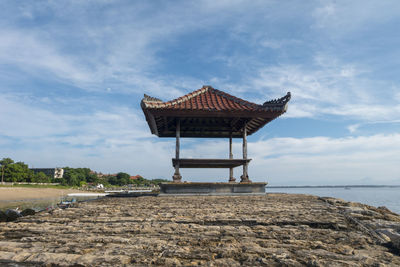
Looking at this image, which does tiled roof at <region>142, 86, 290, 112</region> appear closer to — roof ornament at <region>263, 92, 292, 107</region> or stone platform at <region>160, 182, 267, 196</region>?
roof ornament at <region>263, 92, 292, 107</region>

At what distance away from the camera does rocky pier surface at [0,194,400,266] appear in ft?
8.55

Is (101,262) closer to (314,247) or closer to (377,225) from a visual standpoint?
(314,247)

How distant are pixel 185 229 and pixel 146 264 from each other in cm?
141

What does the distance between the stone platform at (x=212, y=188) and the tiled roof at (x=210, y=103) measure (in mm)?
3284

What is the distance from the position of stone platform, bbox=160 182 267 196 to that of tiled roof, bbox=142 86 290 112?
3284 mm

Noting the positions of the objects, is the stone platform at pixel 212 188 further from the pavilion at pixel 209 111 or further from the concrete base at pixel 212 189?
the pavilion at pixel 209 111

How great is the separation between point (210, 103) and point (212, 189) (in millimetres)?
4058

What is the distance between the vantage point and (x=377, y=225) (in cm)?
414

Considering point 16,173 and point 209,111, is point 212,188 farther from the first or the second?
point 16,173

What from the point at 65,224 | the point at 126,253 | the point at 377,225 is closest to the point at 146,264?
the point at 126,253

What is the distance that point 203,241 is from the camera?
3.25 m

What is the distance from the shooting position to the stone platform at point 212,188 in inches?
424

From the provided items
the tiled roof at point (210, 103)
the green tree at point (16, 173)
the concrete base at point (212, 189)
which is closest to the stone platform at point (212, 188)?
the concrete base at point (212, 189)

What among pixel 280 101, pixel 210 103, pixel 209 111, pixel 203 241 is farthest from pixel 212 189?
pixel 203 241
